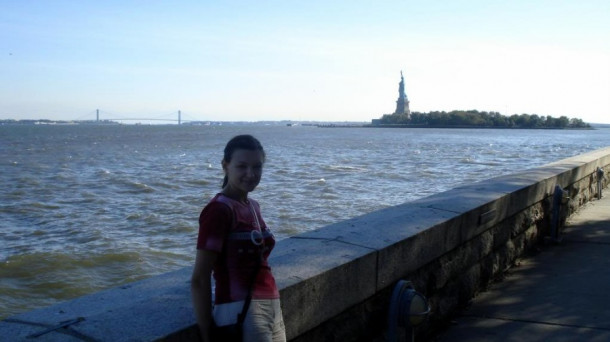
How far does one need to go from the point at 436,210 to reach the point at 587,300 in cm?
148

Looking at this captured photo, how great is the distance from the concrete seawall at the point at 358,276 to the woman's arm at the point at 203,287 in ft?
0.53

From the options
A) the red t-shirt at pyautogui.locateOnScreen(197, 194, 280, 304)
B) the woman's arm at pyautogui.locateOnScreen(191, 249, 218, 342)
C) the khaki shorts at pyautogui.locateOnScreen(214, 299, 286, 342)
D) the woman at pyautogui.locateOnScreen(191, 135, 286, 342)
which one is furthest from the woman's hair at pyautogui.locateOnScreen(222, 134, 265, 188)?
the khaki shorts at pyautogui.locateOnScreen(214, 299, 286, 342)

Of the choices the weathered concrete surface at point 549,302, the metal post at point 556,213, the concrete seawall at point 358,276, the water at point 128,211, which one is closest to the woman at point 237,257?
the concrete seawall at point 358,276

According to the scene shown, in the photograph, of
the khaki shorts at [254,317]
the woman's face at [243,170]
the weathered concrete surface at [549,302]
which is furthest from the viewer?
the weathered concrete surface at [549,302]

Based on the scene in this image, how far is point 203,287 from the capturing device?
252 centimetres

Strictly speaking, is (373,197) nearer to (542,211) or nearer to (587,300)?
(542,211)

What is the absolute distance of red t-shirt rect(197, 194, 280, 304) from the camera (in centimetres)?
252

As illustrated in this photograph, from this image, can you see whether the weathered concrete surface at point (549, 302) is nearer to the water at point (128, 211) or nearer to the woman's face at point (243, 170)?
the woman's face at point (243, 170)

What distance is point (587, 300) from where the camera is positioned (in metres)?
5.53

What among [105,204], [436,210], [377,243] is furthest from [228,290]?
[105,204]

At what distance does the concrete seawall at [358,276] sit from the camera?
2736 millimetres

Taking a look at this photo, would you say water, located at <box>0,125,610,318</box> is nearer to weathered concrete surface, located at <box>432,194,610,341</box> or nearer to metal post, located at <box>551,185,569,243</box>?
metal post, located at <box>551,185,569,243</box>

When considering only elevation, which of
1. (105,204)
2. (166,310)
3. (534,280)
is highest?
(166,310)

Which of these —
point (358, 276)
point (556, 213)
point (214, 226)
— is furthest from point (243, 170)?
point (556, 213)
